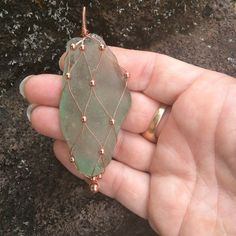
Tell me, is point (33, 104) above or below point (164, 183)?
above

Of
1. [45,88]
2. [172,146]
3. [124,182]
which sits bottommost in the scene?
[124,182]

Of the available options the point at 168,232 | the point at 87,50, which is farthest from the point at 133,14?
the point at 168,232

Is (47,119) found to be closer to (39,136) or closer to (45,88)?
(45,88)

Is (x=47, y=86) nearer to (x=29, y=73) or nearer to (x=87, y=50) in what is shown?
(x=87, y=50)

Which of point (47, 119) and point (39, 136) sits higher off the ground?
point (47, 119)

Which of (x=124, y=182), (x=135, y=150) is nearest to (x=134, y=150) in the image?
(x=135, y=150)

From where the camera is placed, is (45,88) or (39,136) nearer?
(45,88)
